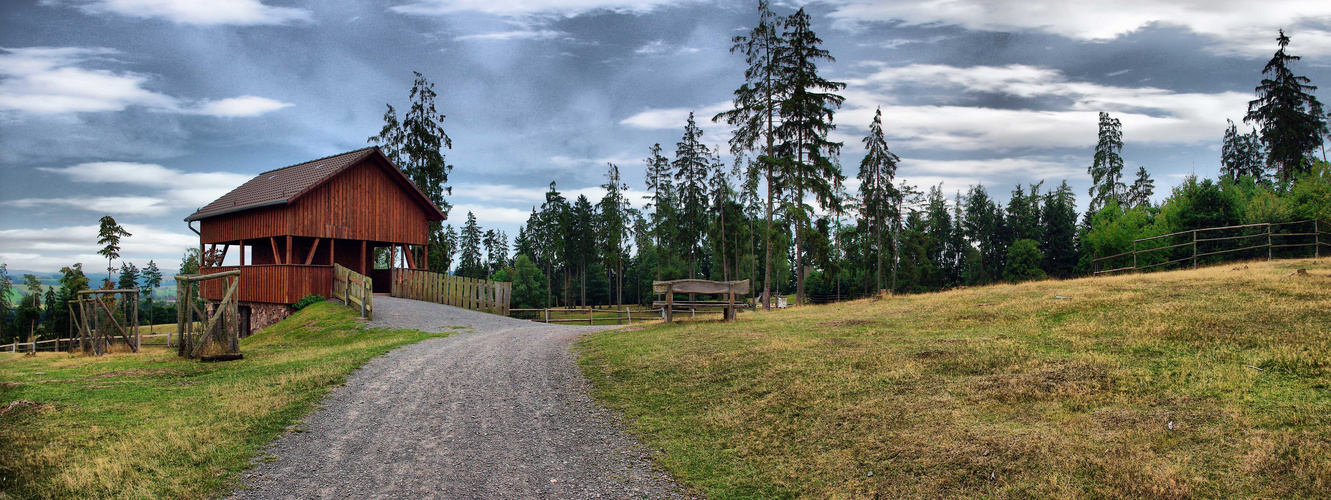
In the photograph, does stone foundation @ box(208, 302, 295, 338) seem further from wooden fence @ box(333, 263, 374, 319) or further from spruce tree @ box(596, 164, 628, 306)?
spruce tree @ box(596, 164, 628, 306)

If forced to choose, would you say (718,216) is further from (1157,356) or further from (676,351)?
(1157,356)

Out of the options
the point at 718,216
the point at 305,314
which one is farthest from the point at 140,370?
the point at 718,216

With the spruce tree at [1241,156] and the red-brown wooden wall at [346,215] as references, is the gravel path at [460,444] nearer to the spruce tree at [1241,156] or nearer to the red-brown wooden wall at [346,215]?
the red-brown wooden wall at [346,215]

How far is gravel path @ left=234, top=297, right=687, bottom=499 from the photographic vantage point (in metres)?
5.97

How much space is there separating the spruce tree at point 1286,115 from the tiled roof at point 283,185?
188 ft

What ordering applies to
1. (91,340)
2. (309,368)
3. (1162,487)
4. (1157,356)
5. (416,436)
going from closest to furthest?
(1162,487)
(416,436)
(1157,356)
(309,368)
(91,340)

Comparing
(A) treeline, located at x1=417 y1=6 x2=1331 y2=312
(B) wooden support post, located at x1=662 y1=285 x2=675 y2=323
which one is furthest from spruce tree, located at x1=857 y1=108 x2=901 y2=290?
(B) wooden support post, located at x1=662 y1=285 x2=675 y2=323

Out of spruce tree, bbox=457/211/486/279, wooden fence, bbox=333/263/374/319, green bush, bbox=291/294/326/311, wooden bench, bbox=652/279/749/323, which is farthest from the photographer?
spruce tree, bbox=457/211/486/279

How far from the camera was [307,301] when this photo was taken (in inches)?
1113

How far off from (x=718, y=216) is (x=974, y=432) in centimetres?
4901

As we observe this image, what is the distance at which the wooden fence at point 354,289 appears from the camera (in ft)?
78.0

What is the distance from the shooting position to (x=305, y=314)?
25.7 meters

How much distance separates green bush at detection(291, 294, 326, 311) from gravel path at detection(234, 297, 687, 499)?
1844cm

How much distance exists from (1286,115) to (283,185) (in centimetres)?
6375
